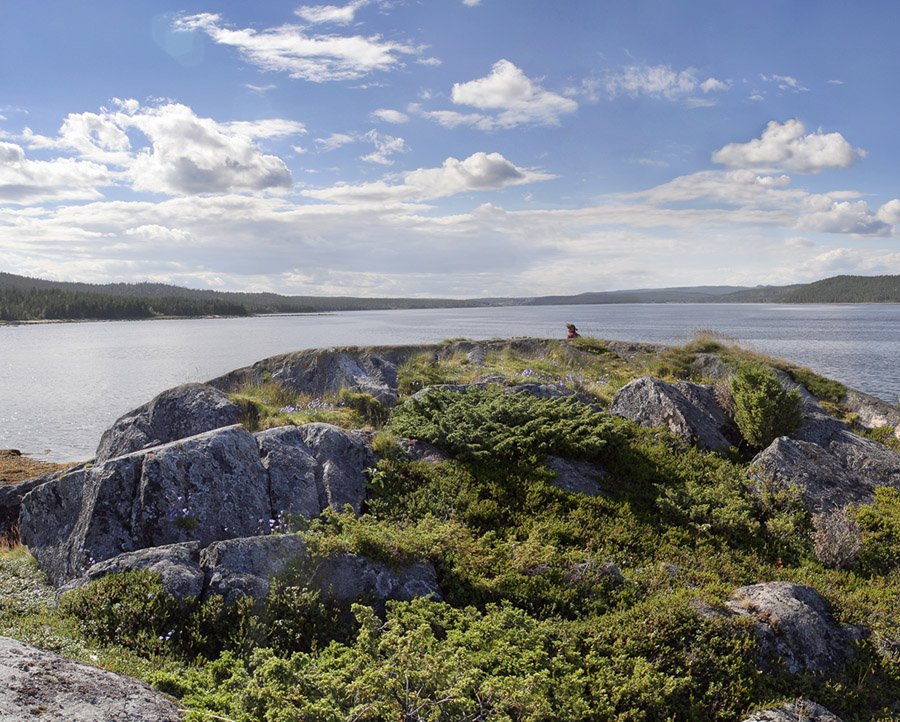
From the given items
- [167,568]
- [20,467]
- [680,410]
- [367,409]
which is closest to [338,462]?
[167,568]

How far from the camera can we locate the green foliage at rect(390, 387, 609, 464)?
997 centimetres

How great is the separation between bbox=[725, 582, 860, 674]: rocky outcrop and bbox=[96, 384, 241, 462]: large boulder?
10.5 meters

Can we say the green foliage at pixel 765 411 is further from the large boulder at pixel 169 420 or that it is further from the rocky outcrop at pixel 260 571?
the large boulder at pixel 169 420

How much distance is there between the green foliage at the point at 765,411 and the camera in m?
11.6

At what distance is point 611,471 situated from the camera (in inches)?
398

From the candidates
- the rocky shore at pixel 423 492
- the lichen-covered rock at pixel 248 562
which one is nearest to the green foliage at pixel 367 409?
the rocky shore at pixel 423 492

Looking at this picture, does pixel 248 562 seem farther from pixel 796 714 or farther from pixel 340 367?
pixel 340 367

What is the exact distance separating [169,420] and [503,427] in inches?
293

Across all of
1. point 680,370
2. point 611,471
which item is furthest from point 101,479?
point 680,370

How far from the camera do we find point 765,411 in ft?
37.9

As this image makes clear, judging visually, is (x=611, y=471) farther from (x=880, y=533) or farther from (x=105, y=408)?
(x=105, y=408)

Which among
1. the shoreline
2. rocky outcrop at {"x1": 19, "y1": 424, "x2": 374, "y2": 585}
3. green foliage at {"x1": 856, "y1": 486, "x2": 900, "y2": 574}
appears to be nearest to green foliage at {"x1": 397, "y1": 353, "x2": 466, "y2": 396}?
rocky outcrop at {"x1": 19, "y1": 424, "x2": 374, "y2": 585}

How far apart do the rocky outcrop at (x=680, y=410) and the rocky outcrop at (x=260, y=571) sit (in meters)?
7.50

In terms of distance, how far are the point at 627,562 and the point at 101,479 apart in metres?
7.52
